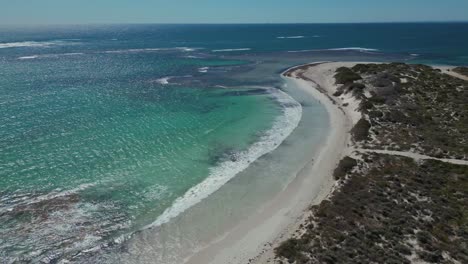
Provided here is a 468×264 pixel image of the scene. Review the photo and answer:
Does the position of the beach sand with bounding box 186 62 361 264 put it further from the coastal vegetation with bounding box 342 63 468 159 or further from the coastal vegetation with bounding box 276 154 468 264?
the coastal vegetation with bounding box 342 63 468 159

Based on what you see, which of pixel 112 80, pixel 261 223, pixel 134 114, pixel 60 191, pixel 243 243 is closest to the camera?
pixel 243 243

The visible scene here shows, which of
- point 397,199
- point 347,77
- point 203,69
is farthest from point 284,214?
point 203,69

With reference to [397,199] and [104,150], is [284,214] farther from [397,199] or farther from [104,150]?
[104,150]

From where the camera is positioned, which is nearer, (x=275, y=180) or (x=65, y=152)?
(x=275, y=180)

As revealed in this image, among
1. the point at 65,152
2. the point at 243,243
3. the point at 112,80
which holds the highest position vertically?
the point at 112,80

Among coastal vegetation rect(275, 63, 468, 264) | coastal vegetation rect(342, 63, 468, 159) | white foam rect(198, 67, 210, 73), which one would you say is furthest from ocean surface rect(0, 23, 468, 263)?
white foam rect(198, 67, 210, 73)

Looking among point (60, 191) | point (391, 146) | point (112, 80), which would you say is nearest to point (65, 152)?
point (60, 191)

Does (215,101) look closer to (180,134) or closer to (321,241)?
(180,134)

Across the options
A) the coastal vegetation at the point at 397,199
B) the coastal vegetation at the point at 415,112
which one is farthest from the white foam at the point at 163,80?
the coastal vegetation at the point at 397,199
